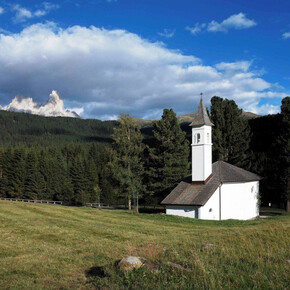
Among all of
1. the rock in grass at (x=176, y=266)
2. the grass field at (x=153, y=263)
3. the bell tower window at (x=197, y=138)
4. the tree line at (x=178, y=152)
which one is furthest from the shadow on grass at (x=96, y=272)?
the tree line at (x=178, y=152)

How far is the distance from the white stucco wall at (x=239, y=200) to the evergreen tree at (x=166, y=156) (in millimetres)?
7754

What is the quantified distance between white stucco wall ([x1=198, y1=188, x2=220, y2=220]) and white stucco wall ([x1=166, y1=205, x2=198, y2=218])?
2.08ft

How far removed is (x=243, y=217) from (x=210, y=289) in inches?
1289

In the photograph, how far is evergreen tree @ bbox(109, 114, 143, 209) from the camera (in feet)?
135

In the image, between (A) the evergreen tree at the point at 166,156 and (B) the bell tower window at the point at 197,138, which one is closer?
(B) the bell tower window at the point at 197,138

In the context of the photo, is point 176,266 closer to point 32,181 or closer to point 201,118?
point 201,118

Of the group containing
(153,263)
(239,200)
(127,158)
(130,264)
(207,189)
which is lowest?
(239,200)

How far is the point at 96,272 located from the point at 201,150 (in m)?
27.6

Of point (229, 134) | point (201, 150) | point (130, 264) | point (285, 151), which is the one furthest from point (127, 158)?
point (130, 264)

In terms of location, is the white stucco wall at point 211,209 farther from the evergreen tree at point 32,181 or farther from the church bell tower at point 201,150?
the evergreen tree at point 32,181

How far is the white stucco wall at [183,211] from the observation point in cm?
3322

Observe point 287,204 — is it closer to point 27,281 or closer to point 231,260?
point 231,260

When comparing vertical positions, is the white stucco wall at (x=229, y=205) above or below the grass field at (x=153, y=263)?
below

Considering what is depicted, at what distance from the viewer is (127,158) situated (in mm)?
41625
